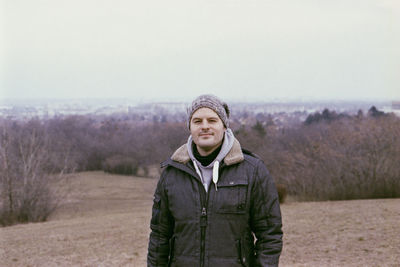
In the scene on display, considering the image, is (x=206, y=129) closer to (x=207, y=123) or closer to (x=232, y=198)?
(x=207, y=123)

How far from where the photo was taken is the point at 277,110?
82750 millimetres

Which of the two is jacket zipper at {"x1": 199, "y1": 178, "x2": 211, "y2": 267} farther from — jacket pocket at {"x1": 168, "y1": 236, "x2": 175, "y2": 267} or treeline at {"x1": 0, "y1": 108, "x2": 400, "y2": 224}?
treeline at {"x1": 0, "y1": 108, "x2": 400, "y2": 224}

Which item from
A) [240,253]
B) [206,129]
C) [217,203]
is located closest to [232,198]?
[217,203]

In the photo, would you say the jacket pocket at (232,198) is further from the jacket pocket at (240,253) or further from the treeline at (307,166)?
the treeline at (307,166)

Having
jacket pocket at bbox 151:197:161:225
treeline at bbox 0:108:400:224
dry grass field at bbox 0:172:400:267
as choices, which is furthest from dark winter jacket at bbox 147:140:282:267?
treeline at bbox 0:108:400:224

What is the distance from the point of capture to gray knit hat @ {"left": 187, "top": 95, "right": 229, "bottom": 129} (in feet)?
8.84

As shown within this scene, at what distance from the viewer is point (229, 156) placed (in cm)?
267

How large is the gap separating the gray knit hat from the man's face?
2 centimetres

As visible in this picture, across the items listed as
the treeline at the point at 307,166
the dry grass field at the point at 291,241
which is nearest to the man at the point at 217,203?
the dry grass field at the point at 291,241

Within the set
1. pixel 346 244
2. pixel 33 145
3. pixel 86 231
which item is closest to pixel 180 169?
pixel 346 244

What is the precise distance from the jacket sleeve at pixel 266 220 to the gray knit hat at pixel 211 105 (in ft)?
1.34

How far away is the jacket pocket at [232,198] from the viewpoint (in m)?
2.60

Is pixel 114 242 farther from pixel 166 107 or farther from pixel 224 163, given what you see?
pixel 166 107

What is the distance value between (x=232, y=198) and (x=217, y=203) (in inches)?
3.4
